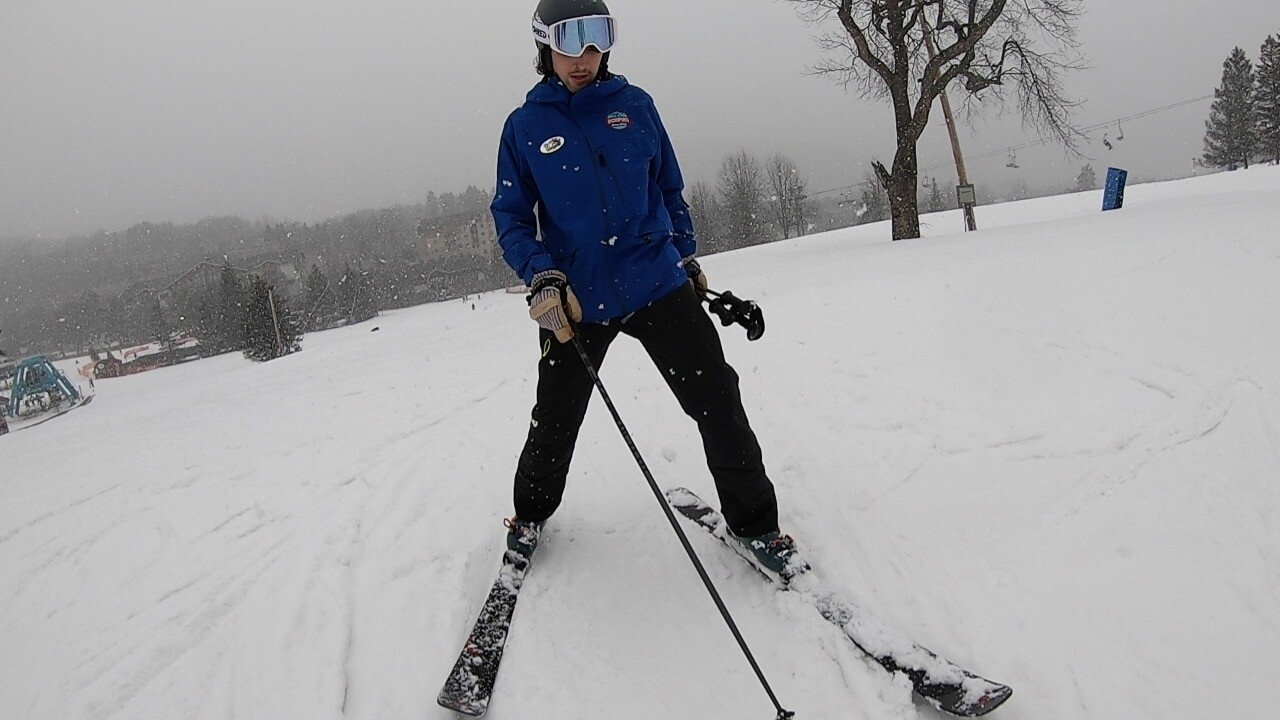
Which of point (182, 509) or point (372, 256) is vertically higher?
point (372, 256)

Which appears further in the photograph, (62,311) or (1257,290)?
(62,311)

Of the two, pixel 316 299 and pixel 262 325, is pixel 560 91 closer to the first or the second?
pixel 262 325

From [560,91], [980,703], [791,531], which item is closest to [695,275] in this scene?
[560,91]

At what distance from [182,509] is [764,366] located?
4.32 m

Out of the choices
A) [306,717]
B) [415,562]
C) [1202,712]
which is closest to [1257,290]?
[1202,712]

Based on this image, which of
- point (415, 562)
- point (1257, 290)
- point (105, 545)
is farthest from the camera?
point (1257, 290)

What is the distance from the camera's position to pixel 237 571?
3084 mm

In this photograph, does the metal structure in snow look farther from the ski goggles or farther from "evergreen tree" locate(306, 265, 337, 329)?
the ski goggles

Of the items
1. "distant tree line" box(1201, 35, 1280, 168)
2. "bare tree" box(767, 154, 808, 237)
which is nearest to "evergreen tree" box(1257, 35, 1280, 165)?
"distant tree line" box(1201, 35, 1280, 168)

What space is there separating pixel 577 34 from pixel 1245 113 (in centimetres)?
6021

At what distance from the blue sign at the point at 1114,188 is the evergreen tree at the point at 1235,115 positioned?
43.3m

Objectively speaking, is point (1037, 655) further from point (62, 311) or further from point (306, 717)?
point (62, 311)

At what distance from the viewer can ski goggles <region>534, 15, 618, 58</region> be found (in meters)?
2.52

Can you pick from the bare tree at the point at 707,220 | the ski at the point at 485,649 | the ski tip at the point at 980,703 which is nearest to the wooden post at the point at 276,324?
the bare tree at the point at 707,220
